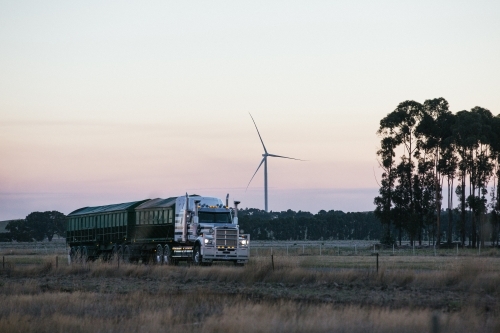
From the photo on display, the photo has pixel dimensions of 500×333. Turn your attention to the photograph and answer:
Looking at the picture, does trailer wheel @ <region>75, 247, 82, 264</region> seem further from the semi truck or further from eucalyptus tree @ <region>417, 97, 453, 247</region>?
eucalyptus tree @ <region>417, 97, 453, 247</region>

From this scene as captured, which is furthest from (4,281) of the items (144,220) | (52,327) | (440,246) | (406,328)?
(440,246)

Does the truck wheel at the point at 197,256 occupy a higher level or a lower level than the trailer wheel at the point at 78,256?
higher

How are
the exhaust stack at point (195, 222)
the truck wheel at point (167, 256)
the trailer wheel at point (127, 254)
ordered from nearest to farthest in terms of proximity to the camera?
the exhaust stack at point (195, 222) → the truck wheel at point (167, 256) → the trailer wheel at point (127, 254)

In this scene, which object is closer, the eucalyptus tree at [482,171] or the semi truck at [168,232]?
the semi truck at [168,232]

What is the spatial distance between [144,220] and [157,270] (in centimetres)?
1319

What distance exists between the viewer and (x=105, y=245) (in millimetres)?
61625

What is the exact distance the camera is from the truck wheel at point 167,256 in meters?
53.0

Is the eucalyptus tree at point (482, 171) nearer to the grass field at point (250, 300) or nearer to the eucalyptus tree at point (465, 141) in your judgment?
the eucalyptus tree at point (465, 141)

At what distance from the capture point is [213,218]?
5088cm

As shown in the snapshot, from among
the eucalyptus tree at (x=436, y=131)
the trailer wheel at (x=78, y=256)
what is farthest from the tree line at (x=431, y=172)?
the trailer wheel at (x=78, y=256)

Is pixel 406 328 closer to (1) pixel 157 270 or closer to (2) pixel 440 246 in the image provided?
(1) pixel 157 270

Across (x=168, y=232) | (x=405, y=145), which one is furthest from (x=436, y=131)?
(x=168, y=232)

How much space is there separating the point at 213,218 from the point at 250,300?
23.0 metres

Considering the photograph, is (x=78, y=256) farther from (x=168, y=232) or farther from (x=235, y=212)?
(x=235, y=212)
